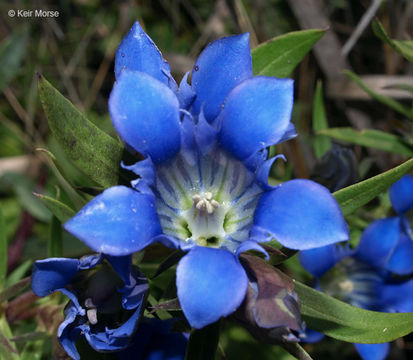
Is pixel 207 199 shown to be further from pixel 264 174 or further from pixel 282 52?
pixel 282 52

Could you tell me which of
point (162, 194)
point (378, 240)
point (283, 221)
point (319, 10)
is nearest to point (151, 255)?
point (162, 194)

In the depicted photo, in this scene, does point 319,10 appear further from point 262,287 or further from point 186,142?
point 262,287

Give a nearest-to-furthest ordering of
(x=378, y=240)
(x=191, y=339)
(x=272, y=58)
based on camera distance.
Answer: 1. (x=191, y=339)
2. (x=272, y=58)
3. (x=378, y=240)

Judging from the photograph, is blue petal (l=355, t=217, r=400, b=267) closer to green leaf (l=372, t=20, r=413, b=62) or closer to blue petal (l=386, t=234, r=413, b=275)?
blue petal (l=386, t=234, r=413, b=275)

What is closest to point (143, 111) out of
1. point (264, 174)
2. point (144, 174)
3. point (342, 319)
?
point (144, 174)

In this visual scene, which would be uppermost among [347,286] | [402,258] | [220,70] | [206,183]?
[220,70]

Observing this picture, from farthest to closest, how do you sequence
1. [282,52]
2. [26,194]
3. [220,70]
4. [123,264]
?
1. [26,194]
2. [282,52]
3. [220,70]
4. [123,264]

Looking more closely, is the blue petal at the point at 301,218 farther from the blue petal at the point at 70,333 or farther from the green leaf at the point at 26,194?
the green leaf at the point at 26,194

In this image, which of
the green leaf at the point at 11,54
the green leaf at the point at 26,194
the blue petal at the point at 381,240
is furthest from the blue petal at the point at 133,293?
the green leaf at the point at 11,54
